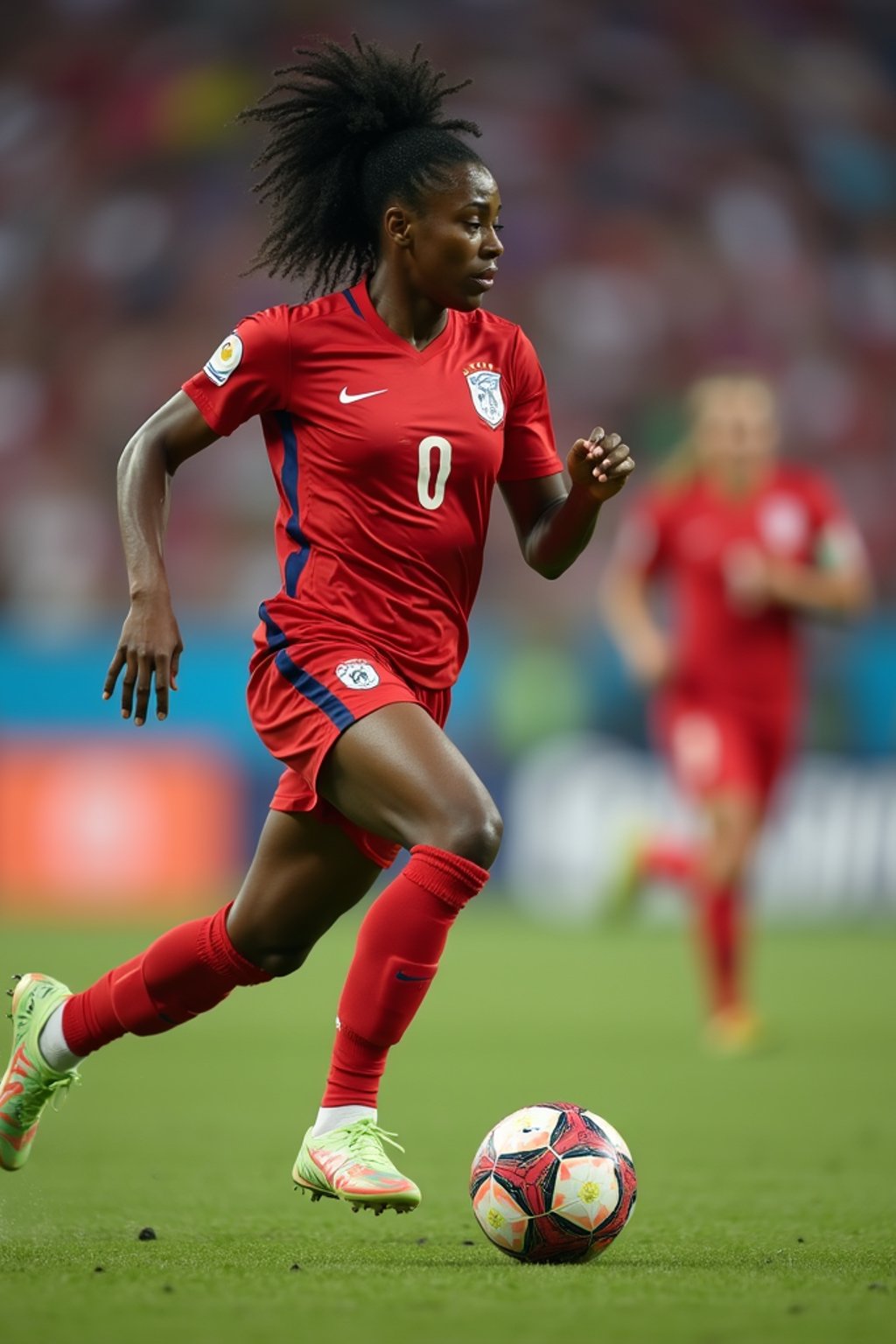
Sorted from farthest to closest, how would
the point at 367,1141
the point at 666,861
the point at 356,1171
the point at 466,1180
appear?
the point at 666,861 → the point at 466,1180 → the point at 367,1141 → the point at 356,1171

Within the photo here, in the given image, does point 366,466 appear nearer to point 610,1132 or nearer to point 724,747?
point 610,1132

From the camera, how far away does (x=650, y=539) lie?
8.65 metres

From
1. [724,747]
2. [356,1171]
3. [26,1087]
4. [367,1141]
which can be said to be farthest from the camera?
[724,747]

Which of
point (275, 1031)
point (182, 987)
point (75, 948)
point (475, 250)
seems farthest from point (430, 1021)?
point (475, 250)

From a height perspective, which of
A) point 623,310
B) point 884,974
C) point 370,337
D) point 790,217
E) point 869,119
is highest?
point 869,119

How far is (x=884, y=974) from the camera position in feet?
33.5

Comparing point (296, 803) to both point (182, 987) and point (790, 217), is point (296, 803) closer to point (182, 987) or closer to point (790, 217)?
point (182, 987)

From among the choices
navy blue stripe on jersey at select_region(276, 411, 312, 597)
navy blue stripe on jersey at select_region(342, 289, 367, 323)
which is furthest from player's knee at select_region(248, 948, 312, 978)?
navy blue stripe on jersey at select_region(342, 289, 367, 323)

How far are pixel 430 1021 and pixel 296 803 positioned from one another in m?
4.65

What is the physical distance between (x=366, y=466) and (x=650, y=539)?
179 inches

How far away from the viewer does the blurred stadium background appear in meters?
12.7

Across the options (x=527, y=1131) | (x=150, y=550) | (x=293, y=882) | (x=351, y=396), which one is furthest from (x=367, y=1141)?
(x=351, y=396)

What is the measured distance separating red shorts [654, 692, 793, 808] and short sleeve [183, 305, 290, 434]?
431 centimetres

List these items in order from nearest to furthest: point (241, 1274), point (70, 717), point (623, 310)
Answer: point (241, 1274) → point (70, 717) → point (623, 310)
